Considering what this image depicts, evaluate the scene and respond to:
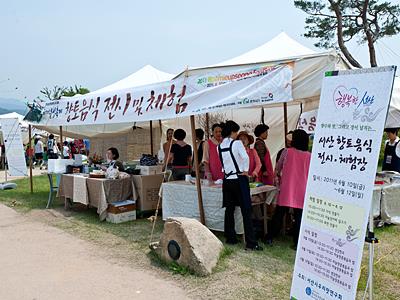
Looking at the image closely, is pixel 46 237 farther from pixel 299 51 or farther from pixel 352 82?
pixel 299 51

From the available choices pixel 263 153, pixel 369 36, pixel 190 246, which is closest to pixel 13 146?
pixel 263 153

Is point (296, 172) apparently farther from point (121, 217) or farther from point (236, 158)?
point (121, 217)

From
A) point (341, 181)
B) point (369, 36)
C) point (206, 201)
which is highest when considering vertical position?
point (369, 36)

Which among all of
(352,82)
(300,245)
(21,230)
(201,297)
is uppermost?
(352,82)

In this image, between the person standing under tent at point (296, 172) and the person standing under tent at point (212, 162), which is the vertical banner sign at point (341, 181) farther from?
the person standing under tent at point (212, 162)

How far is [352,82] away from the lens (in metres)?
2.58

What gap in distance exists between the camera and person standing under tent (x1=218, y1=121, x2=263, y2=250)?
188 inches

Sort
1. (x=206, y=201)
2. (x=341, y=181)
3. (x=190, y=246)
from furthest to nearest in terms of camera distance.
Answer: (x=206, y=201), (x=190, y=246), (x=341, y=181)

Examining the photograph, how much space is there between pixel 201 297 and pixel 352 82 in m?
2.27

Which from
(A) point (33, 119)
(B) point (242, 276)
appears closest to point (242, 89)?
(B) point (242, 276)

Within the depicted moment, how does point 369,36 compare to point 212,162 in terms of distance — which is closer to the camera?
point 212,162

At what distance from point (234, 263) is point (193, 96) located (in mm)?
2159

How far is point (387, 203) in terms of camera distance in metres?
6.18

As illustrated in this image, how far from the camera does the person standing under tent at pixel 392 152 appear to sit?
7.00 m
